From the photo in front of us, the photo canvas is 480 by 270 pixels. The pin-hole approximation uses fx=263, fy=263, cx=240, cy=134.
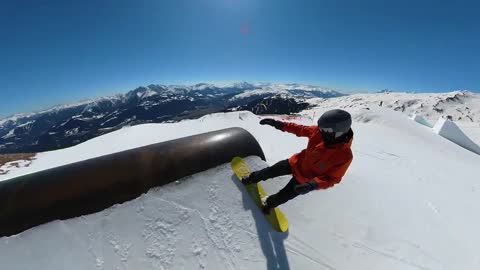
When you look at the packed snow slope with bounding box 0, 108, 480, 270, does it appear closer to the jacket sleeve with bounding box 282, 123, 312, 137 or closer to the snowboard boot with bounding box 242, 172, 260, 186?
the snowboard boot with bounding box 242, 172, 260, 186

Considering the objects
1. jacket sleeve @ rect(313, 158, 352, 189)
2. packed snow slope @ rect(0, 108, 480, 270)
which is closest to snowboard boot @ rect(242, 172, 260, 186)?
packed snow slope @ rect(0, 108, 480, 270)

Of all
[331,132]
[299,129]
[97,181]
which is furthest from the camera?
[299,129]

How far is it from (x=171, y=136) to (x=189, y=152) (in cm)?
1107

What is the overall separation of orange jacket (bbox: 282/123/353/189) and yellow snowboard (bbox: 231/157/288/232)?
0.95m

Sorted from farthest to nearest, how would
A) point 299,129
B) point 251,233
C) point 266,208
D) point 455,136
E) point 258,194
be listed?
point 455,136, point 258,194, point 299,129, point 266,208, point 251,233

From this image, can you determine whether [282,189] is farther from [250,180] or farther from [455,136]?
[455,136]

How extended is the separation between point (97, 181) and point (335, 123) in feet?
14.6

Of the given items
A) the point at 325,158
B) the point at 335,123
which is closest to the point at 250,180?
the point at 325,158

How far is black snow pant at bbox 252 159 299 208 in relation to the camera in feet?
16.3

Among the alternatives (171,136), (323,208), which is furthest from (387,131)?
(323,208)

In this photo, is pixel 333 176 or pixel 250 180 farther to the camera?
pixel 250 180

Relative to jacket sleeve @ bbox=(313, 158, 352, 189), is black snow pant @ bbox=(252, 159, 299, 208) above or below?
below

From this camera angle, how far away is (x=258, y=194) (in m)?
5.72

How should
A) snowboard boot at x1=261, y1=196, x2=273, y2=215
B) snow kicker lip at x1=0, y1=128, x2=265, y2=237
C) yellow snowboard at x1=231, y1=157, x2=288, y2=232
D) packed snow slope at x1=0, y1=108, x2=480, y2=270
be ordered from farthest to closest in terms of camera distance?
snowboard boot at x1=261, y1=196, x2=273, y2=215 < yellow snowboard at x1=231, y1=157, x2=288, y2=232 < snow kicker lip at x1=0, y1=128, x2=265, y2=237 < packed snow slope at x1=0, y1=108, x2=480, y2=270
